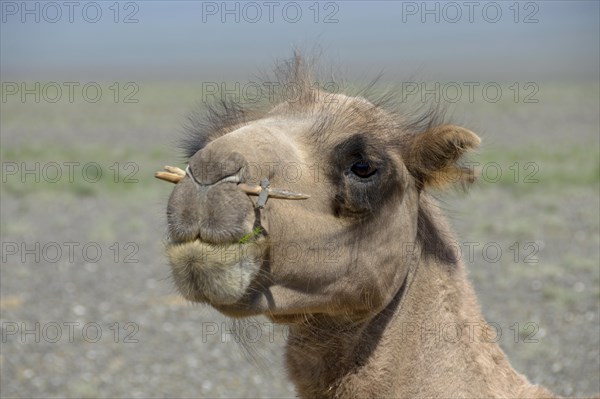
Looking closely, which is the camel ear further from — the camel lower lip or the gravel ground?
the camel lower lip

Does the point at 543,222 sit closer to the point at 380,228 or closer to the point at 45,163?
the point at 380,228

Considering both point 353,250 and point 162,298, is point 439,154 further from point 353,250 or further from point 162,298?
point 162,298

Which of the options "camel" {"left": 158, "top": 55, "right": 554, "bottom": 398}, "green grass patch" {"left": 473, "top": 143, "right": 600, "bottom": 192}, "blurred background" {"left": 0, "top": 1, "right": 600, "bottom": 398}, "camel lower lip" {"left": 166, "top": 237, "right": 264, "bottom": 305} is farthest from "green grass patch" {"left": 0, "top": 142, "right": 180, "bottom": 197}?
"camel lower lip" {"left": 166, "top": 237, "right": 264, "bottom": 305}

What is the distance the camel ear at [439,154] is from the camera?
4.28m

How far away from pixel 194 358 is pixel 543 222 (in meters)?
11.4

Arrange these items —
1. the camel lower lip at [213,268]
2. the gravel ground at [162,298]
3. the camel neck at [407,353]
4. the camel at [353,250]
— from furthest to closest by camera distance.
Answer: the gravel ground at [162,298], the camel neck at [407,353], the camel at [353,250], the camel lower lip at [213,268]

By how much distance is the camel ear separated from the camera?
4281 mm

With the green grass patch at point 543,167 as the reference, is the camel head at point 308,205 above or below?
above

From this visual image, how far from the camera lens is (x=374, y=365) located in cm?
427

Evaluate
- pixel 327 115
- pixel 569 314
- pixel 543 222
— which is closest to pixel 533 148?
pixel 543 222

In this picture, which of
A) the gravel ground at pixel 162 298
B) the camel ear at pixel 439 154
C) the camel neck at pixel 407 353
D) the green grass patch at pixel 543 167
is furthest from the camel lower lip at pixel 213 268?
the green grass patch at pixel 543 167

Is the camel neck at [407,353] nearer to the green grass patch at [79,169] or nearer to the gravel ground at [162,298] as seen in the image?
the gravel ground at [162,298]

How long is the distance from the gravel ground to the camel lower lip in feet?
2.90

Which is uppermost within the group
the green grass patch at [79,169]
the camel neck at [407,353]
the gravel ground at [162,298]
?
the camel neck at [407,353]
